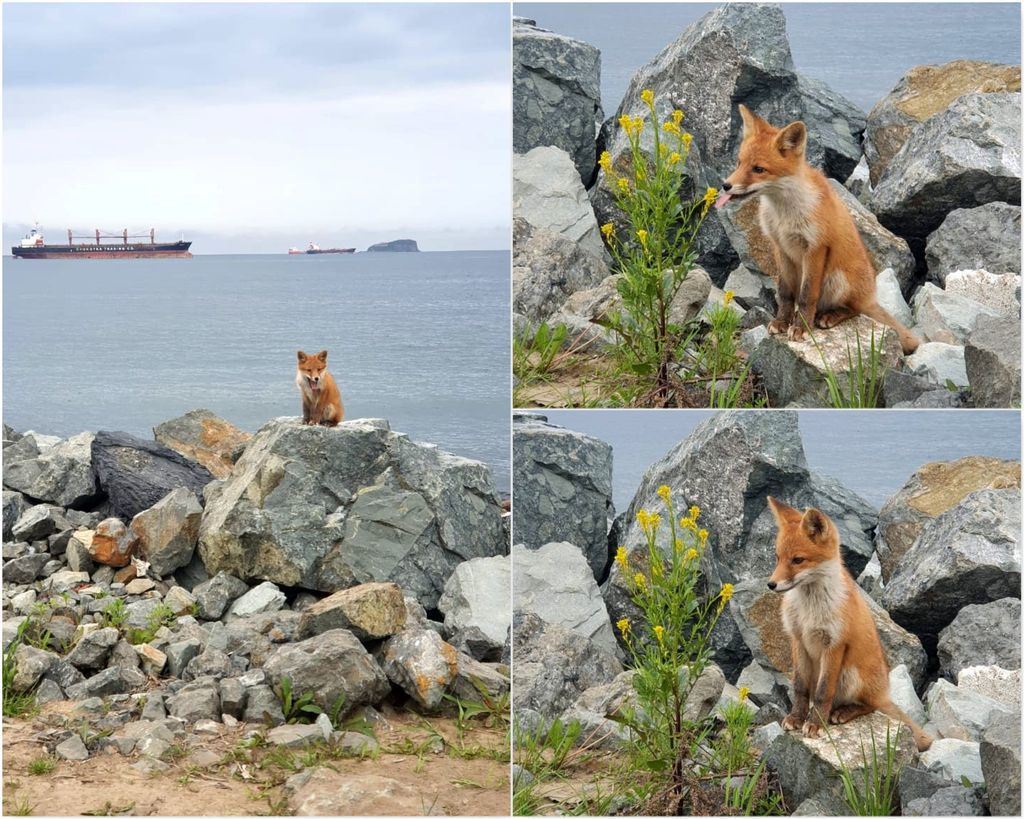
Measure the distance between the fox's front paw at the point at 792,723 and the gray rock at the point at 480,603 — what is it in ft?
9.79

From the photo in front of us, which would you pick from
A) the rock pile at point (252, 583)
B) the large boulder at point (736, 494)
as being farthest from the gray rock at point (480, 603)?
the large boulder at point (736, 494)

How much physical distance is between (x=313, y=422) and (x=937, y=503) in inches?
179

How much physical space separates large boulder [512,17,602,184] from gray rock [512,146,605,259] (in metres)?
0.09

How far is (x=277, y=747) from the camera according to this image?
5.88 metres

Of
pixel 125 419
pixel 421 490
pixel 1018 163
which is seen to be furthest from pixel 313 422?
pixel 125 419

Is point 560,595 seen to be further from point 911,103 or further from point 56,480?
point 56,480

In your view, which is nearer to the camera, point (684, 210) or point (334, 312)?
point (684, 210)

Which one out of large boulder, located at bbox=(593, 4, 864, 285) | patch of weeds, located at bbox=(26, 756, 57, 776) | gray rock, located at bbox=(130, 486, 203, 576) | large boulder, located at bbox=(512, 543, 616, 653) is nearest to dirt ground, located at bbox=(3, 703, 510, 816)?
patch of weeds, located at bbox=(26, 756, 57, 776)

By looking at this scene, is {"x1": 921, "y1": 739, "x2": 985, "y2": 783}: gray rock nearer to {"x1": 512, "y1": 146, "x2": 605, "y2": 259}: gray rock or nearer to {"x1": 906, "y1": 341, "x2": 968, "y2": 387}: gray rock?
{"x1": 906, "y1": 341, "x2": 968, "y2": 387}: gray rock

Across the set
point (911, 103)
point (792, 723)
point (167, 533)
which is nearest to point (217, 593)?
point (167, 533)

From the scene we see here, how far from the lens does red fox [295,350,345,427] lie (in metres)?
8.03

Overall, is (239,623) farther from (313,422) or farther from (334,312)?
(334,312)

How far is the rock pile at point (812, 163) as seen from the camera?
4.44 metres

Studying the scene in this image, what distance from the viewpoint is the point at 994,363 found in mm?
4297
